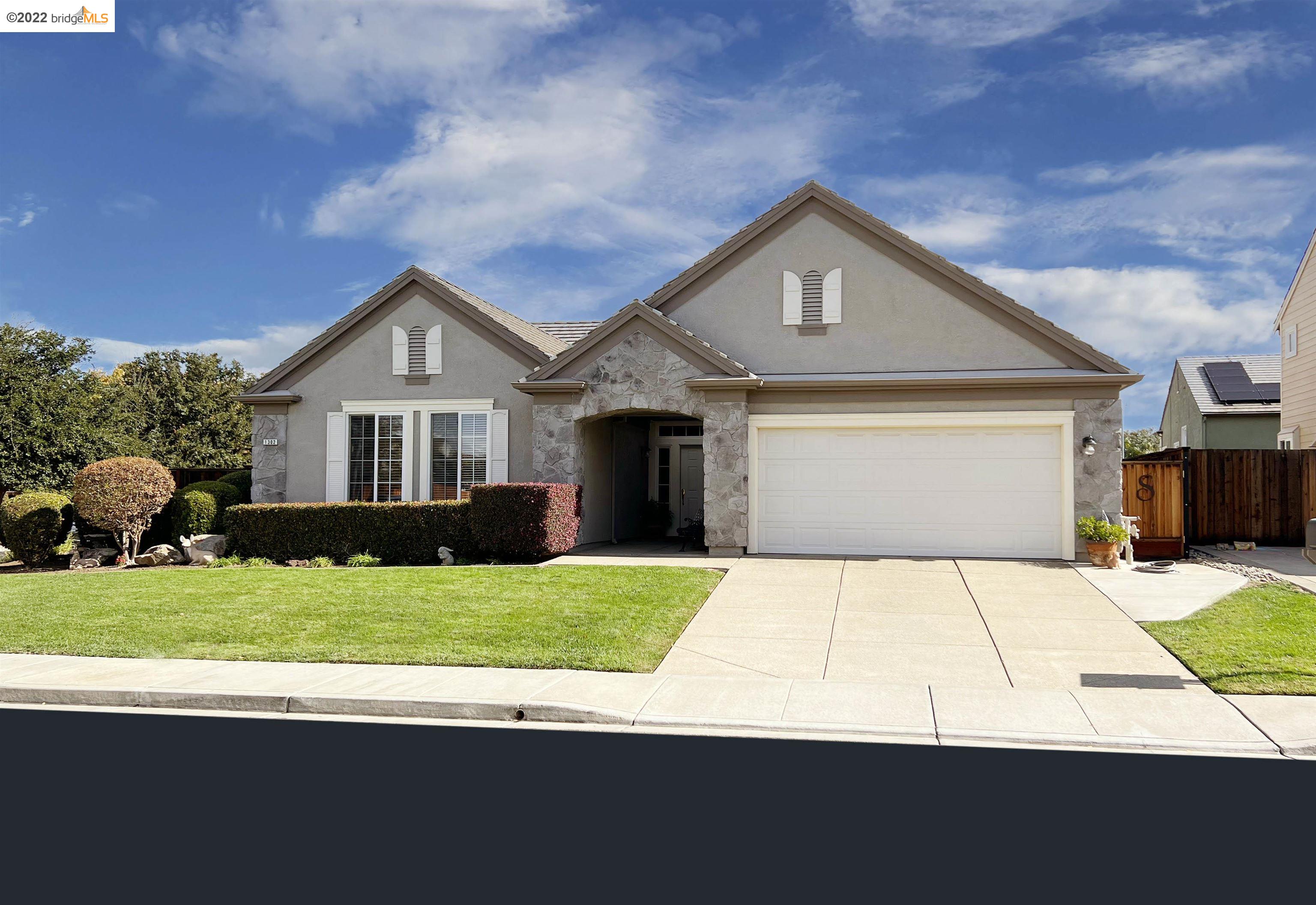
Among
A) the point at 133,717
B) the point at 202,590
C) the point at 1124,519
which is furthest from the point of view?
the point at 1124,519

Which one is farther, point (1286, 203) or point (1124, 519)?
point (1286, 203)

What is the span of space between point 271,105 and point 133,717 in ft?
46.9

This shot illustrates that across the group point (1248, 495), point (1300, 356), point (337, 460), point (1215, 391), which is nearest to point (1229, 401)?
point (1215, 391)

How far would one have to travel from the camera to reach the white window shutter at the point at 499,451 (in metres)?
17.7

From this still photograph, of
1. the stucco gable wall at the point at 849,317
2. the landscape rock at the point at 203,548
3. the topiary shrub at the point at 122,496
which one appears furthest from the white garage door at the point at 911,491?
the topiary shrub at the point at 122,496

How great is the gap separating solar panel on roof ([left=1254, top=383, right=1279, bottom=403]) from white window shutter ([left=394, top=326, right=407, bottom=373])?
2855 cm

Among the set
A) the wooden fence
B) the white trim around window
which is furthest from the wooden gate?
the white trim around window

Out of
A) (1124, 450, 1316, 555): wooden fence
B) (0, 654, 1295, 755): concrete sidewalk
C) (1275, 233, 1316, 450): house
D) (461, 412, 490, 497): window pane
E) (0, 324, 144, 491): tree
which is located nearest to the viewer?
(0, 654, 1295, 755): concrete sidewalk

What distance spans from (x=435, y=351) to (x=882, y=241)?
29.5 feet

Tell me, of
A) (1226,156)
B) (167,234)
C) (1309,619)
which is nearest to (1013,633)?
(1309,619)

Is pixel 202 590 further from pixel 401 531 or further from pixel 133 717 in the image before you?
pixel 133 717

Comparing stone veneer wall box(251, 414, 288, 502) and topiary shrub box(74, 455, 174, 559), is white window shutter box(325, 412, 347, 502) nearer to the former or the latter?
stone veneer wall box(251, 414, 288, 502)

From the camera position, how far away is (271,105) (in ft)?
58.4

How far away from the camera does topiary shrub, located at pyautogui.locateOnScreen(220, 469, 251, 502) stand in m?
18.8
